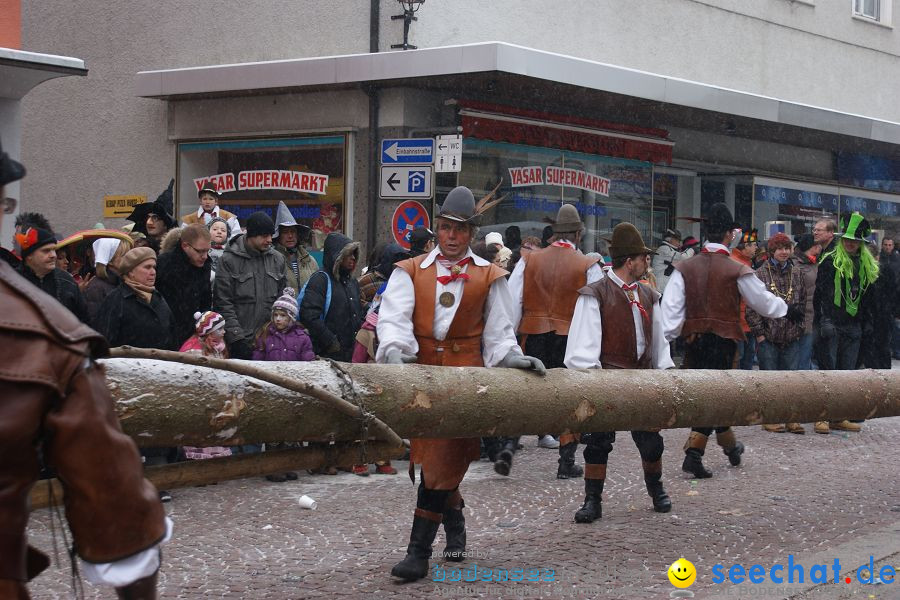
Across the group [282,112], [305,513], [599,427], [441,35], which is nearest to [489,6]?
[441,35]

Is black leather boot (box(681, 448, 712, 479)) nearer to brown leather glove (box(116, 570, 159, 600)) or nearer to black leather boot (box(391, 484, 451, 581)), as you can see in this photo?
black leather boot (box(391, 484, 451, 581))

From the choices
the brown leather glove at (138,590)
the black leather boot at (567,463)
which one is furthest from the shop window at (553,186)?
the brown leather glove at (138,590)

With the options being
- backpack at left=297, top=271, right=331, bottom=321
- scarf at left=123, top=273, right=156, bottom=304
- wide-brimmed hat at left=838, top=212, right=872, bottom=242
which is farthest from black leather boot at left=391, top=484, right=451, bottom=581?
wide-brimmed hat at left=838, top=212, right=872, bottom=242

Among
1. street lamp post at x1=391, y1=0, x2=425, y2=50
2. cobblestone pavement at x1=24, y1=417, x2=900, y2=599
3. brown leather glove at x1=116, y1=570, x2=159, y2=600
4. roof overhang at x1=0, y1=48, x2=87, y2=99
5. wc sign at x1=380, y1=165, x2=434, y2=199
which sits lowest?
cobblestone pavement at x1=24, y1=417, x2=900, y2=599

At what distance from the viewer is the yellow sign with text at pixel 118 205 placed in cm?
1680

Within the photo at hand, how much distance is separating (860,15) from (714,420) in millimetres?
19835

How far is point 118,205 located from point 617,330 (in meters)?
11.5

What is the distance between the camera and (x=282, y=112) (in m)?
15.5

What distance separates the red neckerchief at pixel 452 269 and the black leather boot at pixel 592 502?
1.97 metres

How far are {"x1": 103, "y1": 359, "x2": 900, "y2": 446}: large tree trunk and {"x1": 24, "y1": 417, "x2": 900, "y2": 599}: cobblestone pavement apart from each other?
28.9 inches

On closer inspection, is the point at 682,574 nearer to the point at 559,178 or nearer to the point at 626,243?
the point at 626,243

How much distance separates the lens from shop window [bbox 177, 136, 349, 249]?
1514 centimetres

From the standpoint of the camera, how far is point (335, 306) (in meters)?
9.42

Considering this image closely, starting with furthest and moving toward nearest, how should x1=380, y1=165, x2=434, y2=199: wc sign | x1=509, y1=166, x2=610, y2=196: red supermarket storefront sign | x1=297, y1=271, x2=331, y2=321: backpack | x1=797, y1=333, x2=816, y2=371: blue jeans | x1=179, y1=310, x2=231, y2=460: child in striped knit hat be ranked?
1. x1=509, y1=166, x2=610, y2=196: red supermarket storefront sign
2. x1=380, y1=165, x2=434, y2=199: wc sign
3. x1=797, y1=333, x2=816, y2=371: blue jeans
4. x1=297, y1=271, x2=331, y2=321: backpack
5. x1=179, y1=310, x2=231, y2=460: child in striped knit hat
